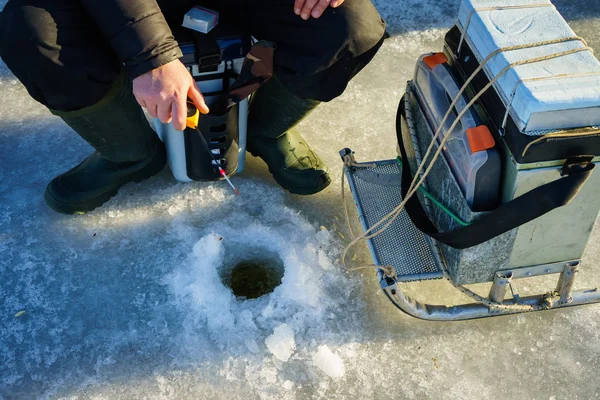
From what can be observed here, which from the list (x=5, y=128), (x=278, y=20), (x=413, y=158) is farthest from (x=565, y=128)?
(x=5, y=128)

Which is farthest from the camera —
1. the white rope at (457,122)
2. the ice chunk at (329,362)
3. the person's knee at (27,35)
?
the ice chunk at (329,362)

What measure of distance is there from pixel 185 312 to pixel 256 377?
0.30 m

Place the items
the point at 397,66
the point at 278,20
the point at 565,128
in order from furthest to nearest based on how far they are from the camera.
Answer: the point at 397,66
the point at 278,20
the point at 565,128

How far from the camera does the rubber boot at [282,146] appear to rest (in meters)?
2.21

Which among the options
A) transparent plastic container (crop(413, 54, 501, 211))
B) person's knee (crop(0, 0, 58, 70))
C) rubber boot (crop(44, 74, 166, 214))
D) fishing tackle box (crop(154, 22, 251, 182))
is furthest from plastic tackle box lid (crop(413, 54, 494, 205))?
person's knee (crop(0, 0, 58, 70))

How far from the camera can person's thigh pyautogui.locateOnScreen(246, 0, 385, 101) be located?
6.19 feet

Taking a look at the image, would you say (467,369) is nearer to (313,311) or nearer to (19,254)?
(313,311)

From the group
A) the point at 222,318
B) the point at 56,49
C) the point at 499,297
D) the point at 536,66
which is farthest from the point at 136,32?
the point at 499,297

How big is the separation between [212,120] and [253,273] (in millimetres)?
508

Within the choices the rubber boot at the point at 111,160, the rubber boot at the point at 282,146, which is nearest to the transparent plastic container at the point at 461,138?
the rubber boot at the point at 282,146

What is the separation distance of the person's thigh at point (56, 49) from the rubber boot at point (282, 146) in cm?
58

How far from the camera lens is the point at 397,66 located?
9.29 feet

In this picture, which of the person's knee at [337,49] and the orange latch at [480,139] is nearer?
the orange latch at [480,139]

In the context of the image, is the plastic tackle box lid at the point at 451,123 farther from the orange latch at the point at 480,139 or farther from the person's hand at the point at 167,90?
the person's hand at the point at 167,90
